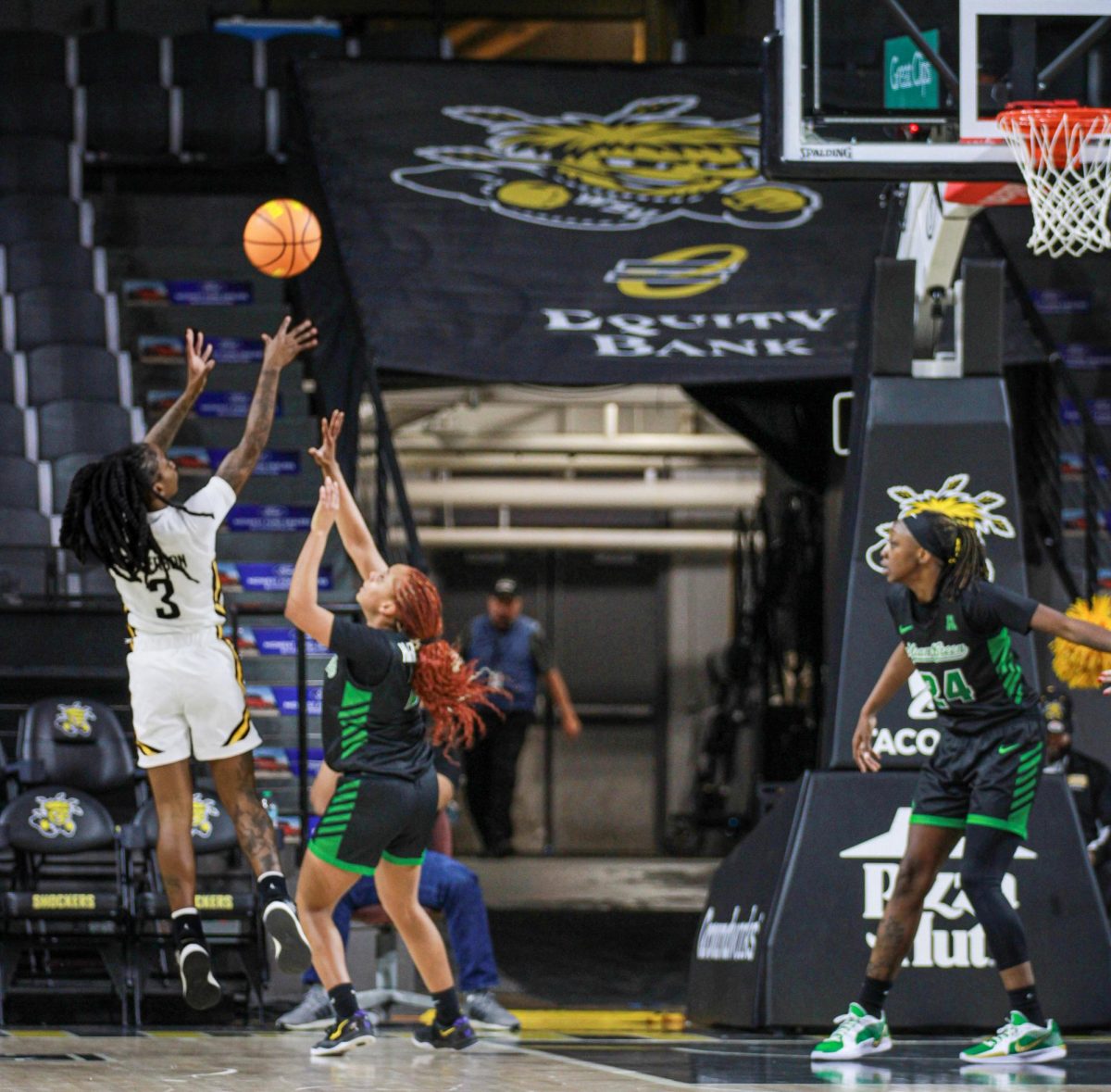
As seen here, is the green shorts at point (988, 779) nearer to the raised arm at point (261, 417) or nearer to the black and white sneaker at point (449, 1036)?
the black and white sneaker at point (449, 1036)

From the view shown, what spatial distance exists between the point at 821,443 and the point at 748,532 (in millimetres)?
5353

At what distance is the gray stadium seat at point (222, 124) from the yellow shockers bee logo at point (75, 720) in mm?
7060

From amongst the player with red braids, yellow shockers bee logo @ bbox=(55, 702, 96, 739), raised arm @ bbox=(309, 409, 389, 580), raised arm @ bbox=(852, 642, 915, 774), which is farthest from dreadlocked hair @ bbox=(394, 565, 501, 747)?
yellow shockers bee logo @ bbox=(55, 702, 96, 739)

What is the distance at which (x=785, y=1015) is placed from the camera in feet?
29.6

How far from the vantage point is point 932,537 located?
796 cm

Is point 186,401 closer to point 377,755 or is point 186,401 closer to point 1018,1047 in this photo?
point 377,755

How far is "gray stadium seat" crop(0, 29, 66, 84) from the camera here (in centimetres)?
1675

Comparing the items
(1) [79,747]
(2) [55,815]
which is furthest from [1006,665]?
(1) [79,747]

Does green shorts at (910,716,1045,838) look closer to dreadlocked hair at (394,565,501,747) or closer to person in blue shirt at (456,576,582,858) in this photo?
dreadlocked hair at (394,565,501,747)

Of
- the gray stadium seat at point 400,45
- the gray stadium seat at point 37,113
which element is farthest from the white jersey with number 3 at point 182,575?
the gray stadium seat at point 400,45

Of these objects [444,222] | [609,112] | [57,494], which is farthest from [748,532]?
[57,494]

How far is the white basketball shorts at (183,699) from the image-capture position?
24.8 ft

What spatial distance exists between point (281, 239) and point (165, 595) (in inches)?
102

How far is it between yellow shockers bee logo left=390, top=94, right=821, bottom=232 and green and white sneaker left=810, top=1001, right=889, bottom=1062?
7277 mm
